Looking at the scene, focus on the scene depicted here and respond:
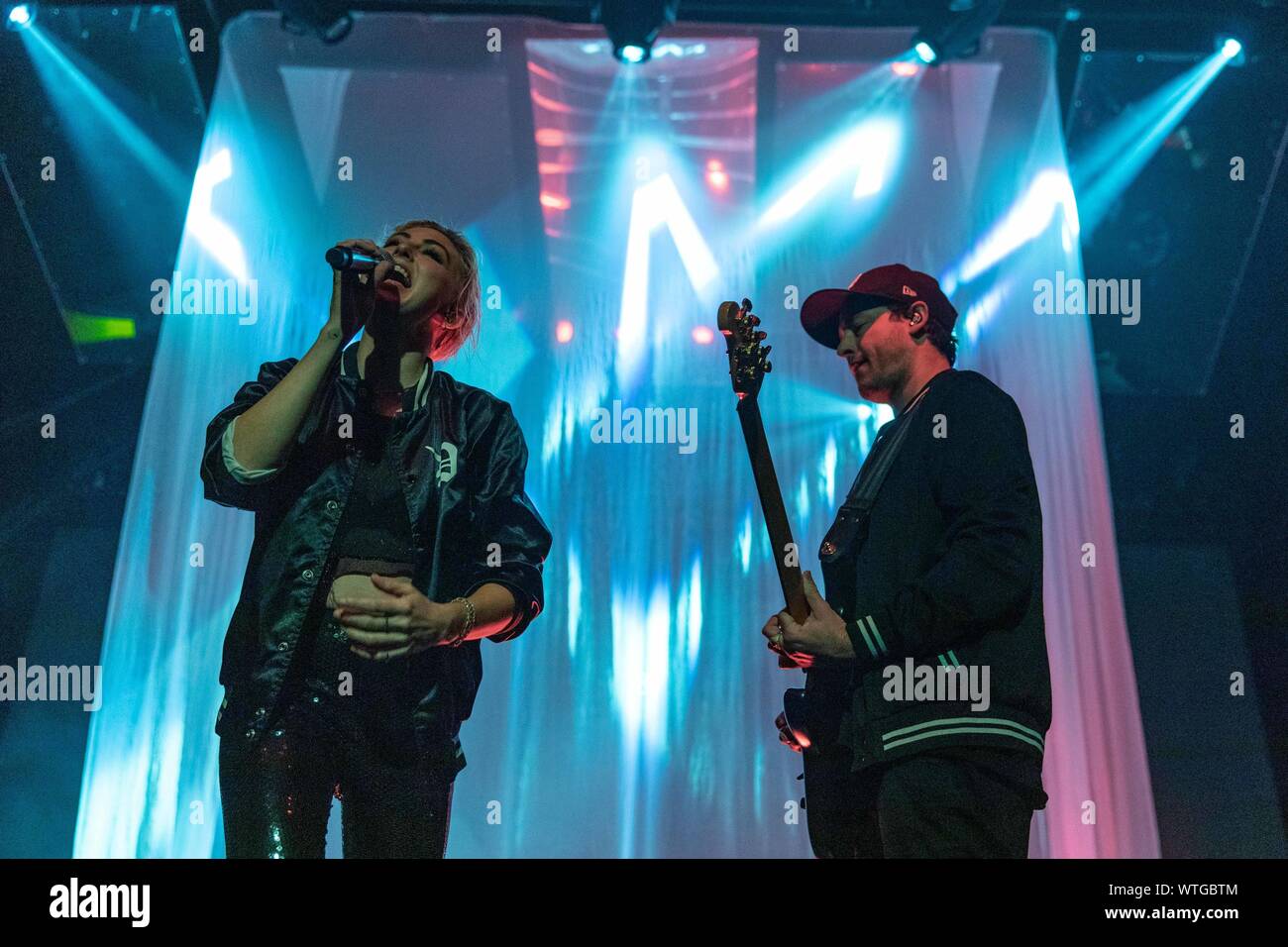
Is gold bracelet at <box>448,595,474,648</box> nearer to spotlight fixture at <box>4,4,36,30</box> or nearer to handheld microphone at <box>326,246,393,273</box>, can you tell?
handheld microphone at <box>326,246,393,273</box>

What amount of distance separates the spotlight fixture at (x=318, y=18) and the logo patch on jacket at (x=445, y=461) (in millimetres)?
1867

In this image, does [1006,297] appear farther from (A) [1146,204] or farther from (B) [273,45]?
(B) [273,45]

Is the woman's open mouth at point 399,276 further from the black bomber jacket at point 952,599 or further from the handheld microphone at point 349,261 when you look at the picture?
the black bomber jacket at point 952,599

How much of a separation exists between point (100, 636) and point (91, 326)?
93 centimetres

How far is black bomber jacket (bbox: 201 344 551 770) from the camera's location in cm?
181

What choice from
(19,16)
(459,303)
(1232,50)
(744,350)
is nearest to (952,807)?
(744,350)

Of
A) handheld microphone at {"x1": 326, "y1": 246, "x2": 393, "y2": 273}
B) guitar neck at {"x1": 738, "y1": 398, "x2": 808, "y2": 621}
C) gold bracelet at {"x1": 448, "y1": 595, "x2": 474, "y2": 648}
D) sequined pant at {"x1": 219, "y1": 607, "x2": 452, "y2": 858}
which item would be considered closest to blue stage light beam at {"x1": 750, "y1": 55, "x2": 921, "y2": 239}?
guitar neck at {"x1": 738, "y1": 398, "x2": 808, "y2": 621}

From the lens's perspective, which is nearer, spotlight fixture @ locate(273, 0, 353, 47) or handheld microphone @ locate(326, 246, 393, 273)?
handheld microphone @ locate(326, 246, 393, 273)

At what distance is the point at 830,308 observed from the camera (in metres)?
2.37

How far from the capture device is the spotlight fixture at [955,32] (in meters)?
3.11

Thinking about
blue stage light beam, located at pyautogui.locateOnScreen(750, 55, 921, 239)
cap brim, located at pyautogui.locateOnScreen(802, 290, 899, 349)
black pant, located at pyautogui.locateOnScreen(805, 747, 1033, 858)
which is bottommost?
black pant, located at pyautogui.locateOnScreen(805, 747, 1033, 858)

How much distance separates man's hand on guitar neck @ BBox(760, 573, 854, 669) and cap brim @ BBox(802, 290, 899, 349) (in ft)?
2.22

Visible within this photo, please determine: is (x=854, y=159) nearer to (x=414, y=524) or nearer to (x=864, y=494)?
(x=864, y=494)
